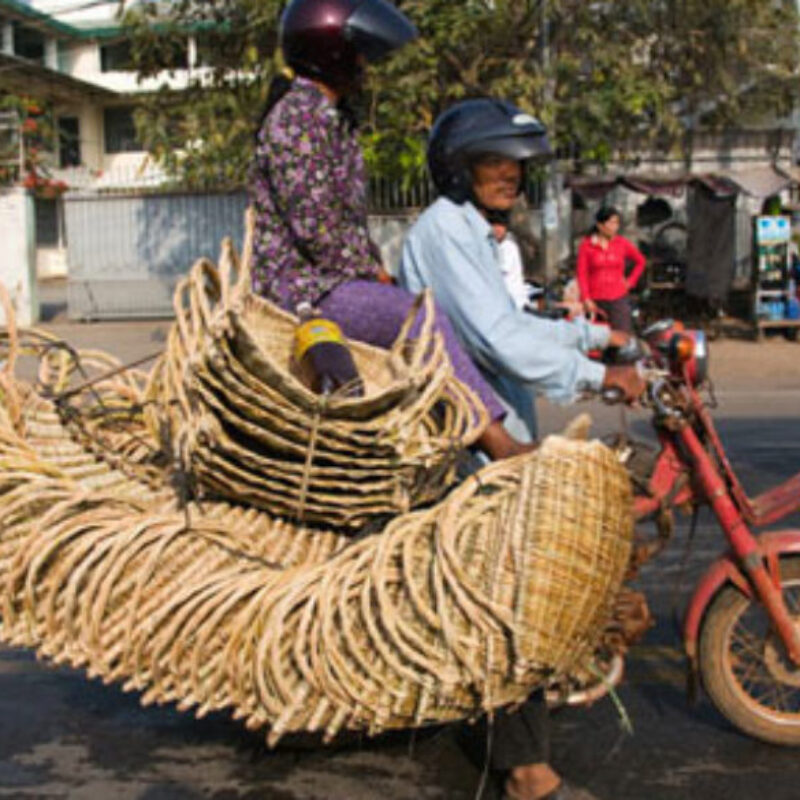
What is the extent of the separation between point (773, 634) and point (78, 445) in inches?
88.0

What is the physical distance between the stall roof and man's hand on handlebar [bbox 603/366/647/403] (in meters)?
12.4

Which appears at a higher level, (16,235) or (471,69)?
(471,69)

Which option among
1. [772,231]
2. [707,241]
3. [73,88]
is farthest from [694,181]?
[73,88]

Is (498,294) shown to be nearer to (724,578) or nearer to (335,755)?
(724,578)

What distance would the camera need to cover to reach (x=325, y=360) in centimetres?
298

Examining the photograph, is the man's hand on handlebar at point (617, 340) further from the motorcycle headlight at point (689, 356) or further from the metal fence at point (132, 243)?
the metal fence at point (132, 243)

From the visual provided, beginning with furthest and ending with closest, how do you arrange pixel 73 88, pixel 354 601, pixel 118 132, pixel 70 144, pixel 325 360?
pixel 118 132 → pixel 70 144 → pixel 73 88 → pixel 325 360 → pixel 354 601

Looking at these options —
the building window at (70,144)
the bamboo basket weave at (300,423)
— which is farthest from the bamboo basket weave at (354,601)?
the building window at (70,144)

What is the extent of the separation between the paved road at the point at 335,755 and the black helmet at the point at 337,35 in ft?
5.84

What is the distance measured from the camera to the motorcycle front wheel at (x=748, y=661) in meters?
3.29

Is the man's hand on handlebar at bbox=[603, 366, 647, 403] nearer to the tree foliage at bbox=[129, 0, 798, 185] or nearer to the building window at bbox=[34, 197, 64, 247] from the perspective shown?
the tree foliage at bbox=[129, 0, 798, 185]

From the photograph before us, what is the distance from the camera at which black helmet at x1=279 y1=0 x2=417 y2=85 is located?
127 inches

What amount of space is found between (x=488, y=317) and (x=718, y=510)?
88 cm

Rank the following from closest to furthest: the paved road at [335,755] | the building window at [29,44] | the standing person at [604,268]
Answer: the paved road at [335,755]
the standing person at [604,268]
the building window at [29,44]
